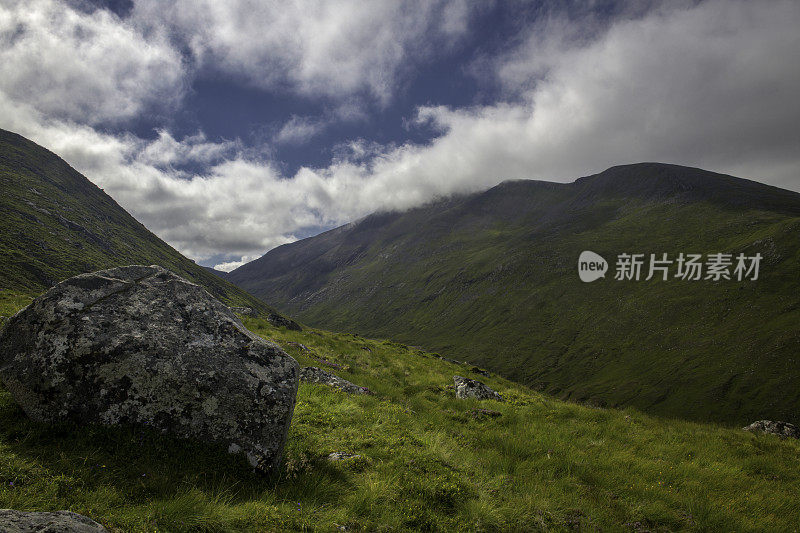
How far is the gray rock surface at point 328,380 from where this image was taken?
14.2m

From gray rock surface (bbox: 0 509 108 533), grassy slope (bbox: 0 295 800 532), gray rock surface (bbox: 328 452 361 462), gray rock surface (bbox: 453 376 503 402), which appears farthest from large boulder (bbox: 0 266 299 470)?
gray rock surface (bbox: 453 376 503 402)

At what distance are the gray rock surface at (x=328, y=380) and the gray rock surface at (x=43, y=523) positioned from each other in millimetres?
10004

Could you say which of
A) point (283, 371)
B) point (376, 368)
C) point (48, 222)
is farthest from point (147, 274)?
point (48, 222)

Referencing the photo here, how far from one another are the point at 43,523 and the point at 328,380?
11.2 metres

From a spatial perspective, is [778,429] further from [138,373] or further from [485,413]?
[138,373]

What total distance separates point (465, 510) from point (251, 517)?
391 centimetres

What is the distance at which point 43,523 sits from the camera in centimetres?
367

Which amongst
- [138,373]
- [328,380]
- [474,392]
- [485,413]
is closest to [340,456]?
[138,373]

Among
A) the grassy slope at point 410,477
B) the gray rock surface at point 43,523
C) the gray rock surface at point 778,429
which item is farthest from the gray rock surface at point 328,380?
the gray rock surface at point 778,429

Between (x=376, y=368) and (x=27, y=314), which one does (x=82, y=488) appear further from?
(x=376, y=368)

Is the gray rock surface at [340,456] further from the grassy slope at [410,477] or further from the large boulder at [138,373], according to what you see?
the large boulder at [138,373]

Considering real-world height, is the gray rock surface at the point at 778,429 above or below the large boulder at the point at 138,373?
below

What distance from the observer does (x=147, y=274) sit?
31.4 feet

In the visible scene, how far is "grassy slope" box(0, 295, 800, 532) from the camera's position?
203 inches
